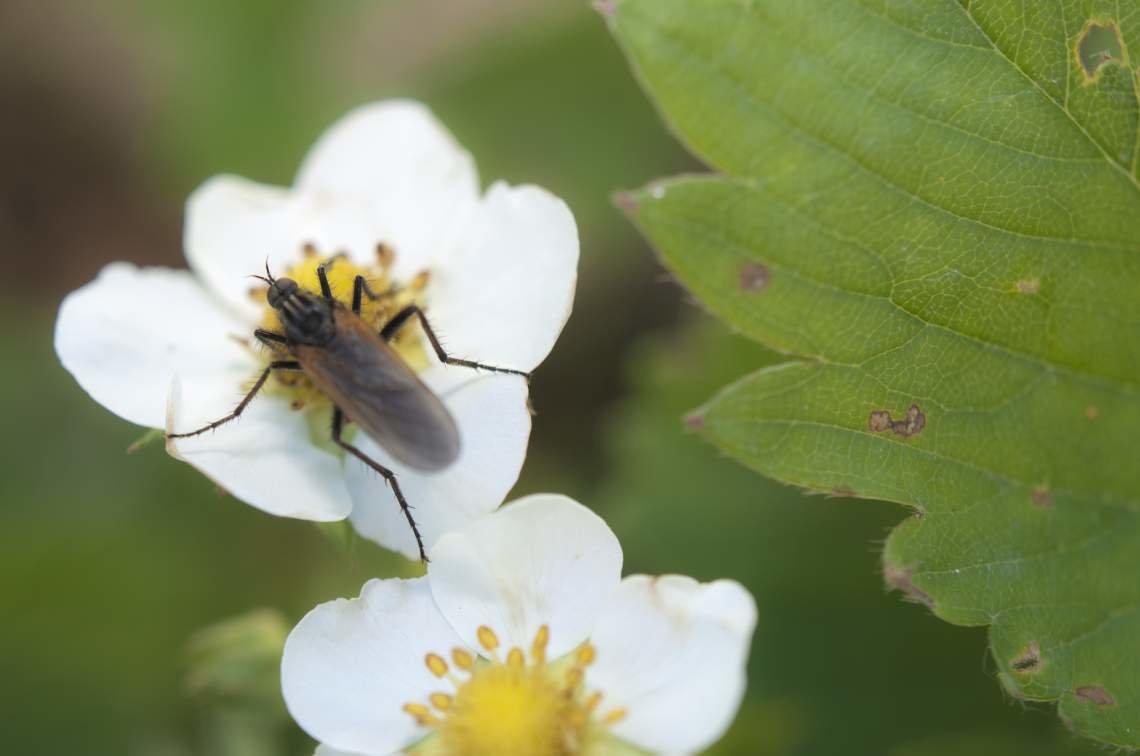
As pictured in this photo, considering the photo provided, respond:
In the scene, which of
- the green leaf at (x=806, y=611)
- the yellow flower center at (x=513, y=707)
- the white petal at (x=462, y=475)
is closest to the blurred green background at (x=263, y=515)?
the green leaf at (x=806, y=611)

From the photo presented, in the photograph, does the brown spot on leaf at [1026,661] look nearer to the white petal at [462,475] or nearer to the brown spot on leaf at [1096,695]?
the brown spot on leaf at [1096,695]

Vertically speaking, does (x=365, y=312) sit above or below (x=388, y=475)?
above

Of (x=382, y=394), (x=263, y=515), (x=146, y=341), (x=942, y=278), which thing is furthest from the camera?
(x=263, y=515)

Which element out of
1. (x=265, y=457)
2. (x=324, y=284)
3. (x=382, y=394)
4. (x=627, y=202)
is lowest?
(x=265, y=457)

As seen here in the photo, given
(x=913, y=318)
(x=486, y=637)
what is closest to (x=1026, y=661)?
(x=913, y=318)

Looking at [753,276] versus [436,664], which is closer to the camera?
[436,664]

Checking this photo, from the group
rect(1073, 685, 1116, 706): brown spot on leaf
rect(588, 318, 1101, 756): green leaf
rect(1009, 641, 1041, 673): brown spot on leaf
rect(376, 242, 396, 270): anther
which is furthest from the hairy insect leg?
rect(1073, 685, 1116, 706): brown spot on leaf

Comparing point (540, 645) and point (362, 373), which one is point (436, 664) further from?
point (362, 373)

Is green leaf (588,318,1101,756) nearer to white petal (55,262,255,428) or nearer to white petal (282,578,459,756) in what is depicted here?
white petal (282,578,459,756)
